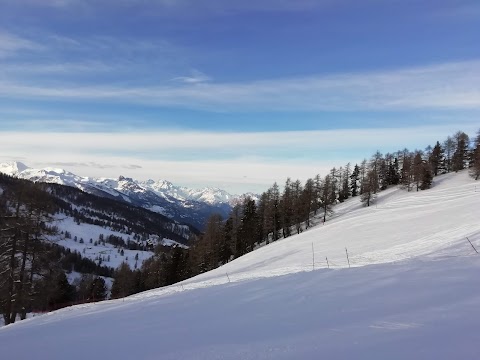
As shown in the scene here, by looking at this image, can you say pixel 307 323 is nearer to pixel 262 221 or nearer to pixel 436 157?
pixel 262 221

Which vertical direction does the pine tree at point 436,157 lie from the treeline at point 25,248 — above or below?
above

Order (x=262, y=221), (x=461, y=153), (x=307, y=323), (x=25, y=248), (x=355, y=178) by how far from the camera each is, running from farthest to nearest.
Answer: (x=355, y=178), (x=461, y=153), (x=262, y=221), (x=25, y=248), (x=307, y=323)

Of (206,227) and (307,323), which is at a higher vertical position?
(307,323)

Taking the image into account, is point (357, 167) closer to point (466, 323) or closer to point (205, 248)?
point (205, 248)

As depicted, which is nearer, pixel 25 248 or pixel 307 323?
pixel 307 323

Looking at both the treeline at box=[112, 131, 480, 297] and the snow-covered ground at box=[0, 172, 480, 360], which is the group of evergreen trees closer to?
the treeline at box=[112, 131, 480, 297]

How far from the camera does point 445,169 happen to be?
316 ft

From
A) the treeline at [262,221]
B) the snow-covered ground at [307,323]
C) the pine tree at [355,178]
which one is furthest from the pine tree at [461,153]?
the snow-covered ground at [307,323]

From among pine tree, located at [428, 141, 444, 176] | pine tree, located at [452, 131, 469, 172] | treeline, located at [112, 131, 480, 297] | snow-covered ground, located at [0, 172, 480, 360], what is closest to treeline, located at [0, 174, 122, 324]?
snow-covered ground, located at [0, 172, 480, 360]

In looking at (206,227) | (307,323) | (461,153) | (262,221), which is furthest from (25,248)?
(461,153)

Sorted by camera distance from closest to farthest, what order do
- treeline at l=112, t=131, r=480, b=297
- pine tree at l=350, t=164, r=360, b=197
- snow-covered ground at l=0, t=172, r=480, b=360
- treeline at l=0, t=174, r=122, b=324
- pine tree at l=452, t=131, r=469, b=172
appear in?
snow-covered ground at l=0, t=172, r=480, b=360 < treeline at l=0, t=174, r=122, b=324 < treeline at l=112, t=131, r=480, b=297 < pine tree at l=452, t=131, r=469, b=172 < pine tree at l=350, t=164, r=360, b=197

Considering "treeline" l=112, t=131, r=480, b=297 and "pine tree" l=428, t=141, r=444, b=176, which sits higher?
"pine tree" l=428, t=141, r=444, b=176

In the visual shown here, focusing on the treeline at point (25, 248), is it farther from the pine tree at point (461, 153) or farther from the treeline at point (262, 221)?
the pine tree at point (461, 153)

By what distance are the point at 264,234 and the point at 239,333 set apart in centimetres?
6906
